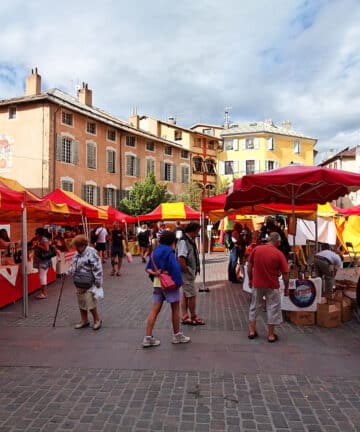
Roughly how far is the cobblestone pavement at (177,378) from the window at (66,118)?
2285cm

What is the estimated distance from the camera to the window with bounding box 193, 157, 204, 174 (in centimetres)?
4434

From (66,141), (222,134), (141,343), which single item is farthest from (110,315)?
(222,134)

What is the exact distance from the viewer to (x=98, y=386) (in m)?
4.03

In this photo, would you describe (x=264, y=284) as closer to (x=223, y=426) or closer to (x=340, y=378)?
(x=340, y=378)

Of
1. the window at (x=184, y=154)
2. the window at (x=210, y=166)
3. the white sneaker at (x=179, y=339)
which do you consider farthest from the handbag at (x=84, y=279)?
the window at (x=210, y=166)

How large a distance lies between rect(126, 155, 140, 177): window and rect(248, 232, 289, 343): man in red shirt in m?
29.6

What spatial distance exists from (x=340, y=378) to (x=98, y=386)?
2.63 metres

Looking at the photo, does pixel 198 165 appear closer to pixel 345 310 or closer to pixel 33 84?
pixel 33 84

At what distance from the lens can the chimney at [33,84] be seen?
89.3 ft

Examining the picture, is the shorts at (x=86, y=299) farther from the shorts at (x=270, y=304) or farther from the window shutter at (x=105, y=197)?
the window shutter at (x=105, y=197)

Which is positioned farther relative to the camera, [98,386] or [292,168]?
[292,168]

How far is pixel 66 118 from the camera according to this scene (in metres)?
27.6

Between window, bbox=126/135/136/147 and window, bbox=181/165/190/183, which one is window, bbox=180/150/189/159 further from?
window, bbox=126/135/136/147

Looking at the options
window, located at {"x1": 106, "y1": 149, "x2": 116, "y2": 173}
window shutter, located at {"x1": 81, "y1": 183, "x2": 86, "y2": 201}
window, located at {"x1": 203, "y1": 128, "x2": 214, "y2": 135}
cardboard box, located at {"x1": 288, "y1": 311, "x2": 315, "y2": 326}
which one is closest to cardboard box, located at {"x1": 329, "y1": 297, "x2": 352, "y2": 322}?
cardboard box, located at {"x1": 288, "y1": 311, "x2": 315, "y2": 326}
